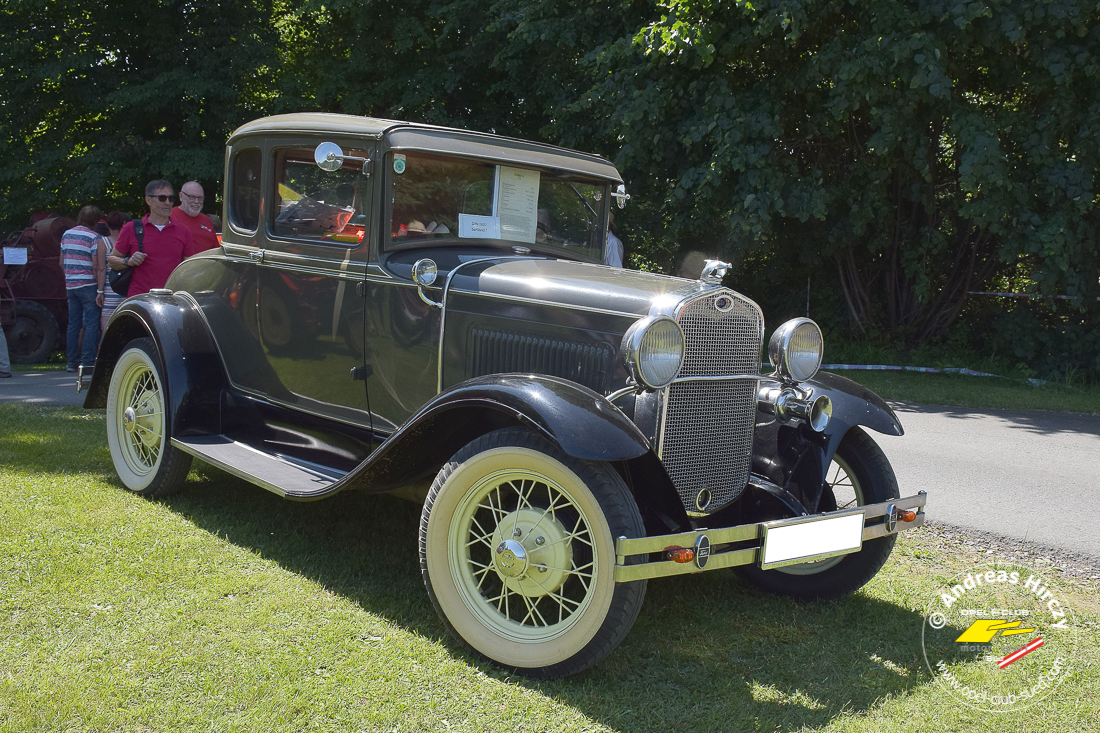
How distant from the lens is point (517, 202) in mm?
4176

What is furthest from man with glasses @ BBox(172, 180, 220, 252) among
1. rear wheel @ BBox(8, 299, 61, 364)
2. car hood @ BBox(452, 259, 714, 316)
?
rear wheel @ BBox(8, 299, 61, 364)

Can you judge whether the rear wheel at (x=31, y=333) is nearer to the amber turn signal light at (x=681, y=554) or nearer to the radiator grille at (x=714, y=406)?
the radiator grille at (x=714, y=406)

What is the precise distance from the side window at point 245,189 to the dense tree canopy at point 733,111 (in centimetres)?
656

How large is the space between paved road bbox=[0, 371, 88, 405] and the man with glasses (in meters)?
2.13

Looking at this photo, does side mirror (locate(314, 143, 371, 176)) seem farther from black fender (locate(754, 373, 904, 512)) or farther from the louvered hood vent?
black fender (locate(754, 373, 904, 512))

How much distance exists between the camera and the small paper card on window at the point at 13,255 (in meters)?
11.0

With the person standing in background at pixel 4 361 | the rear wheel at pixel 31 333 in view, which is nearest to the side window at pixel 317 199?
the person standing in background at pixel 4 361

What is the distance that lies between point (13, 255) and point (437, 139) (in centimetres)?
957

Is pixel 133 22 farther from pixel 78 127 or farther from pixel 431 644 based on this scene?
pixel 431 644

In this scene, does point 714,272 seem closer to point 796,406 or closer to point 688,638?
point 796,406

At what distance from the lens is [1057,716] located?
274 centimetres

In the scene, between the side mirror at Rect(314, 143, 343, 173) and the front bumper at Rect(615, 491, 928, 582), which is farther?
the side mirror at Rect(314, 143, 343, 173)

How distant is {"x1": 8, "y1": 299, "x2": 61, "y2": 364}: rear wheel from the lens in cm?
1132

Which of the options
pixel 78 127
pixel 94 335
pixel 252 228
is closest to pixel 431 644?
pixel 252 228
